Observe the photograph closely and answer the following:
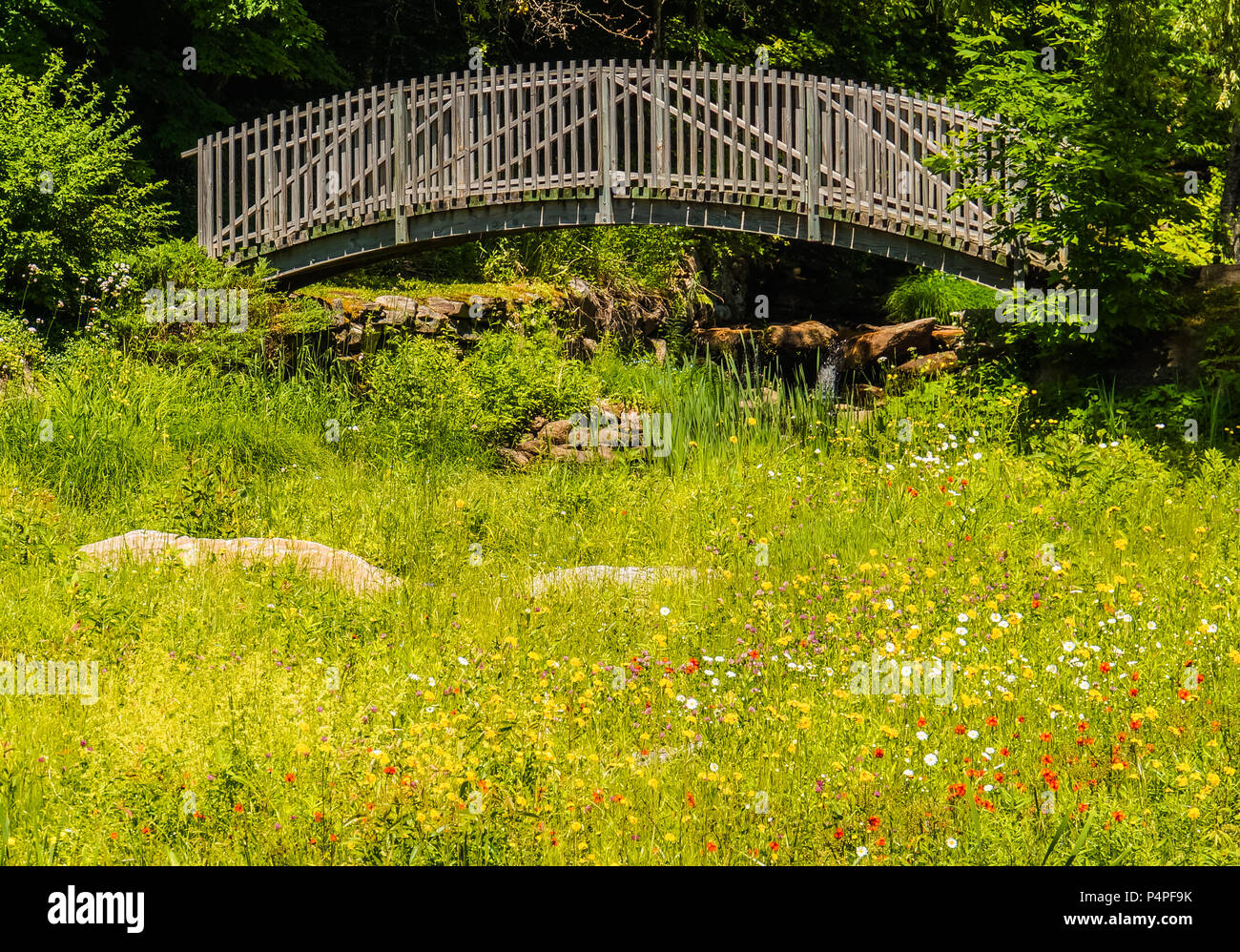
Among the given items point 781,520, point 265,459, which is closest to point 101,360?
point 265,459

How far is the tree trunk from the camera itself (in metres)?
11.8

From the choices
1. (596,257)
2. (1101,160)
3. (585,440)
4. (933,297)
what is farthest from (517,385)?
(933,297)

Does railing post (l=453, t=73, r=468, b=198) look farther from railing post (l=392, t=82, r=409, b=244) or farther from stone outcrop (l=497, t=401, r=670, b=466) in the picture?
stone outcrop (l=497, t=401, r=670, b=466)

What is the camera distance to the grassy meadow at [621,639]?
A: 437cm

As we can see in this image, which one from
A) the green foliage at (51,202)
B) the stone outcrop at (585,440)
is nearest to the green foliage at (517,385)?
the stone outcrop at (585,440)

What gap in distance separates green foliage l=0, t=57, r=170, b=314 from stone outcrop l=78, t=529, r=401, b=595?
15.4ft

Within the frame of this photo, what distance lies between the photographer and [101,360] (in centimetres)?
1056

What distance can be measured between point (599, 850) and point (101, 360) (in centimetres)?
771

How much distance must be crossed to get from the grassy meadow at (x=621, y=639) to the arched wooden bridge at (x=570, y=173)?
241cm

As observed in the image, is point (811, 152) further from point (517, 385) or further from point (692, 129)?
point (517, 385)

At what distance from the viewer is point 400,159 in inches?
502

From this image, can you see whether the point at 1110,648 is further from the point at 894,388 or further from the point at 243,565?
the point at 894,388

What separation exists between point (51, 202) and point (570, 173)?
466 centimetres

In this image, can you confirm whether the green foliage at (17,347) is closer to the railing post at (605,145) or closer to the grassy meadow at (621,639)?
the grassy meadow at (621,639)
